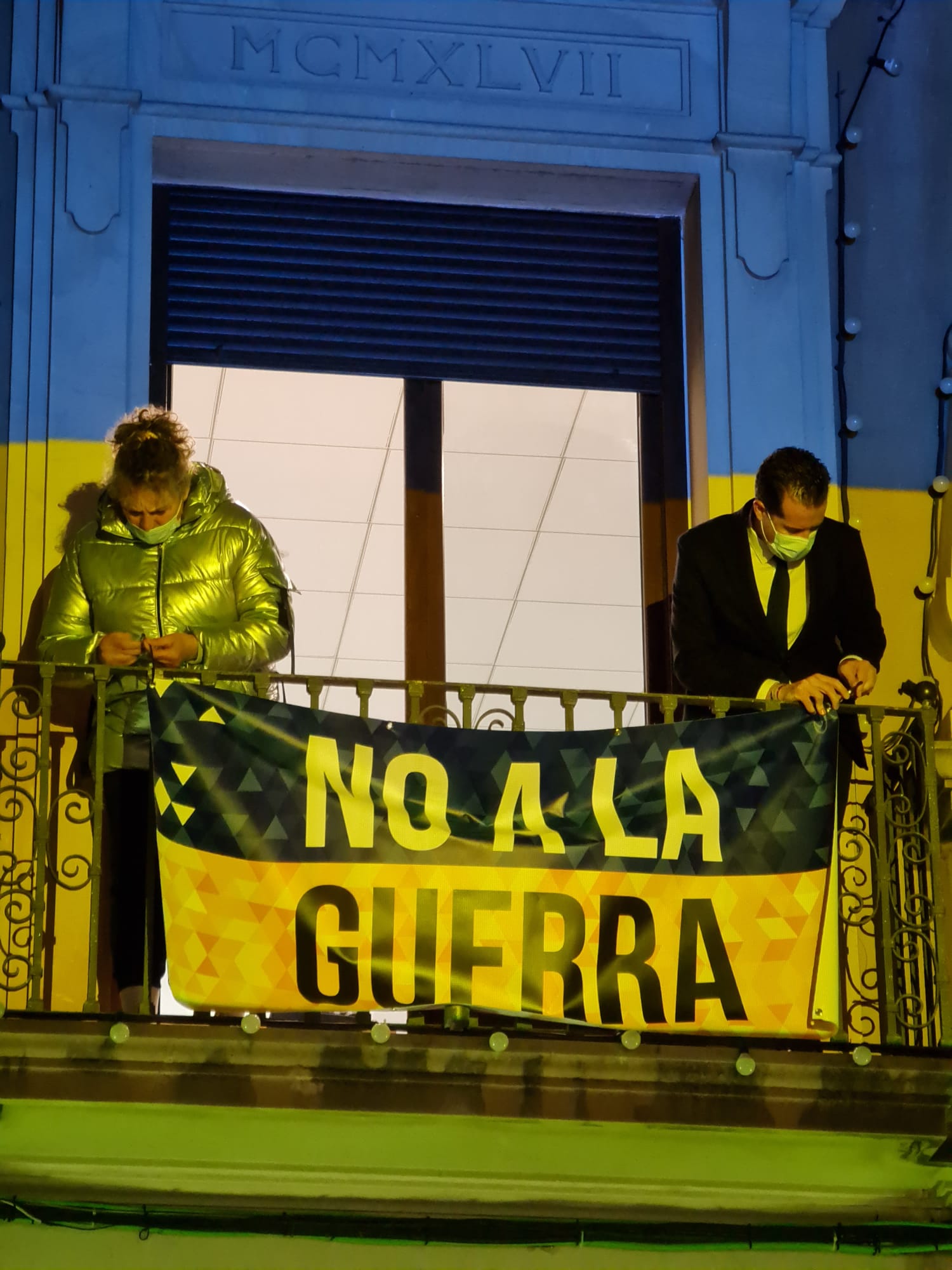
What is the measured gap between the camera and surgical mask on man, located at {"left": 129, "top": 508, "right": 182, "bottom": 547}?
7004mm

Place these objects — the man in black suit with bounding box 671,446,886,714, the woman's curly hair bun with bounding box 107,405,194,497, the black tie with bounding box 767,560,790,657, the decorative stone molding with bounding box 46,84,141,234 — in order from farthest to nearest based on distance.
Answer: the decorative stone molding with bounding box 46,84,141,234 → the black tie with bounding box 767,560,790,657 → the man in black suit with bounding box 671,446,886,714 → the woman's curly hair bun with bounding box 107,405,194,497

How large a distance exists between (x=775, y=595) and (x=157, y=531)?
6.34 ft

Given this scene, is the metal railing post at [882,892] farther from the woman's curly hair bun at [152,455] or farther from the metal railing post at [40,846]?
the metal railing post at [40,846]

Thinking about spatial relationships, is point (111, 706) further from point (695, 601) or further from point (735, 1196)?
point (735, 1196)

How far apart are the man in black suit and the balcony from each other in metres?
0.16

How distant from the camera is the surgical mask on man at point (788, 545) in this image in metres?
7.05

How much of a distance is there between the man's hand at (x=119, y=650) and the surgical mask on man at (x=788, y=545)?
1.99m

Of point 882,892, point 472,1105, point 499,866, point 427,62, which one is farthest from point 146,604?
point 427,62

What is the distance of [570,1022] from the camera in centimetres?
647

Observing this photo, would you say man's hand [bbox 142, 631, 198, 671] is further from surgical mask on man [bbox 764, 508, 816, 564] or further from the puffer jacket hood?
surgical mask on man [bbox 764, 508, 816, 564]

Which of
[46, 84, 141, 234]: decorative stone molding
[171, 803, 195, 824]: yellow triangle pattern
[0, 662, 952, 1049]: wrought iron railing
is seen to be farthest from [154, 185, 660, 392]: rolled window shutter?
[171, 803, 195, 824]: yellow triangle pattern

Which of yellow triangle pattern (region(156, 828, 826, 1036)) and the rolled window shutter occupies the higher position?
the rolled window shutter

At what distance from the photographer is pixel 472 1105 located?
632cm

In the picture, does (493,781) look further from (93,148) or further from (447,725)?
(93,148)
